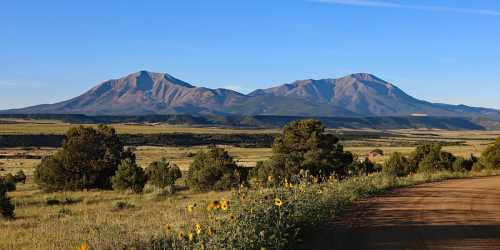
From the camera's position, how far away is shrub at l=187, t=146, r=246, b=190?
104 ft

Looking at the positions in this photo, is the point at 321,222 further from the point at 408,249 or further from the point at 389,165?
the point at 389,165

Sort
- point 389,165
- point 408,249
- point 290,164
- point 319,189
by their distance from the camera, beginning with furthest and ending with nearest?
point 389,165 → point 290,164 → point 319,189 → point 408,249

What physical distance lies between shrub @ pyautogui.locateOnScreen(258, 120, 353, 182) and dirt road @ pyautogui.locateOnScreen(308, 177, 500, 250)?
1321cm

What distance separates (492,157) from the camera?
35.6 metres

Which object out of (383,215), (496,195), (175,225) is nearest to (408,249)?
(383,215)

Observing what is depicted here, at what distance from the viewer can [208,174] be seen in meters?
32.3

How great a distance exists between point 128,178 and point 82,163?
12.8ft

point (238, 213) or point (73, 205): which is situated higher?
point (238, 213)

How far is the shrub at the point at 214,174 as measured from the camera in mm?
31797

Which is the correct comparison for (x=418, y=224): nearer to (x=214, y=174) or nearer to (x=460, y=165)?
(x=214, y=174)

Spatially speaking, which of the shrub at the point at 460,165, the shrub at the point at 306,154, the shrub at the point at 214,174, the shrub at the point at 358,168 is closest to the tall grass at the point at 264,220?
the shrub at the point at 358,168

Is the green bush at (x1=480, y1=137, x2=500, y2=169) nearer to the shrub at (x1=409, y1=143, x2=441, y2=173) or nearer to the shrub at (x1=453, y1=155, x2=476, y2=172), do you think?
the shrub at (x1=453, y1=155, x2=476, y2=172)

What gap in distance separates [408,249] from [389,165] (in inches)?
1243

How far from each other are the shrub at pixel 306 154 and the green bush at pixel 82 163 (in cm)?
875
